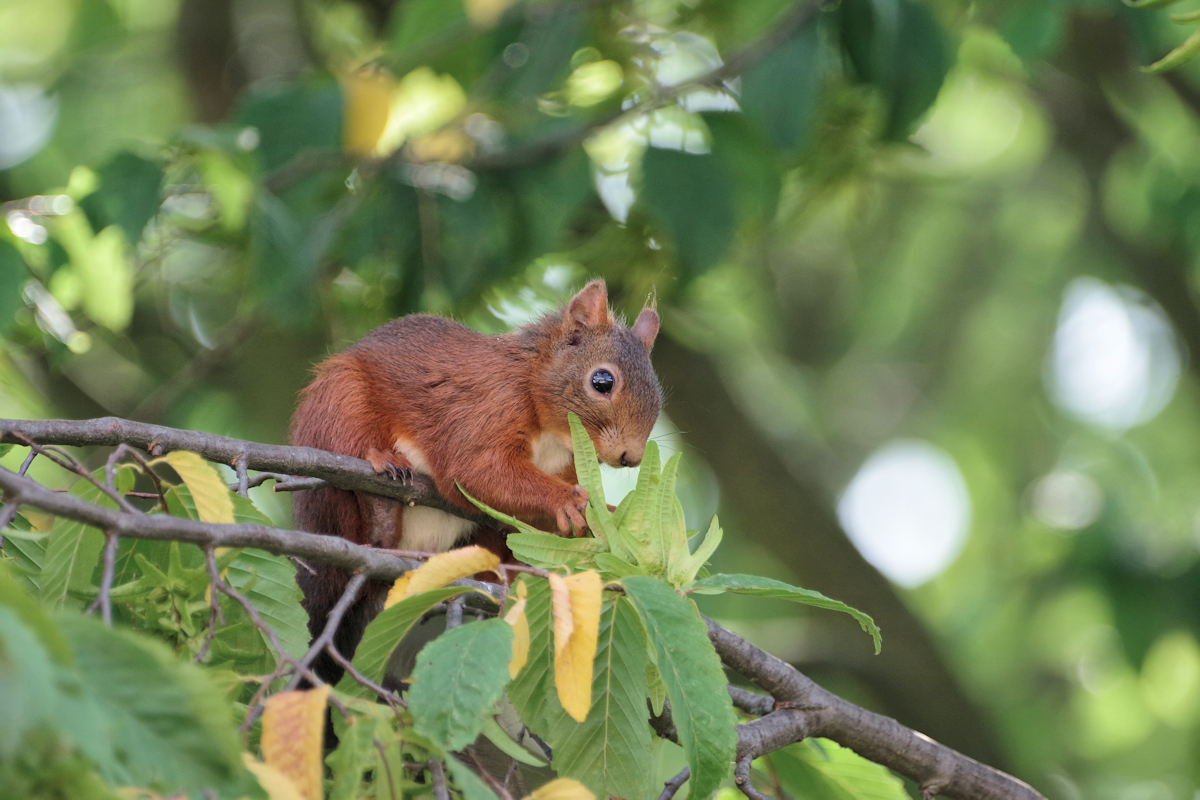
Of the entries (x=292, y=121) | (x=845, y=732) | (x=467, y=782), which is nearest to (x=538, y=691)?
(x=467, y=782)

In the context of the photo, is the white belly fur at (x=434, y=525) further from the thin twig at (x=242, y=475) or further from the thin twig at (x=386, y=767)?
the thin twig at (x=386, y=767)

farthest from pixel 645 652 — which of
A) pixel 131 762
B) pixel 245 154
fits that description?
pixel 245 154

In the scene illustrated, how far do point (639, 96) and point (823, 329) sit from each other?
5036 mm

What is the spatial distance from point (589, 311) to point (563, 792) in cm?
198

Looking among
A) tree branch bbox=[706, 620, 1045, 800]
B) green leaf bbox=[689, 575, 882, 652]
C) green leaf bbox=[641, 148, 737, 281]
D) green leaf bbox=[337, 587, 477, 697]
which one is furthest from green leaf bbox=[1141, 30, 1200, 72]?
green leaf bbox=[641, 148, 737, 281]

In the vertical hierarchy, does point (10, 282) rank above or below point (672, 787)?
above

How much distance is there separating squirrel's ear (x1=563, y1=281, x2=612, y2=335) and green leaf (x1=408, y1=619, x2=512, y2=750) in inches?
74.6

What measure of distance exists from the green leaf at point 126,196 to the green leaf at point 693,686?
6.49 ft

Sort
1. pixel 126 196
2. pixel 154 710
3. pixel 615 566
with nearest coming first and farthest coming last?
pixel 154 710, pixel 615 566, pixel 126 196

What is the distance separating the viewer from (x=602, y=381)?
10.0ft

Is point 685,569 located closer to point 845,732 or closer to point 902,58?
point 845,732

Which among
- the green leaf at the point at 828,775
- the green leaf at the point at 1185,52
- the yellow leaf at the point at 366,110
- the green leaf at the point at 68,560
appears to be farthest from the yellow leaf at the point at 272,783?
the yellow leaf at the point at 366,110

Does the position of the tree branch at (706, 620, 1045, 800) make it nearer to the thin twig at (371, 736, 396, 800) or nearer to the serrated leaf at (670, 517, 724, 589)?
the serrated leaf at (670, 517, 724, 589)

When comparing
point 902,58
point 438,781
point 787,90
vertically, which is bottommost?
point 438,781
